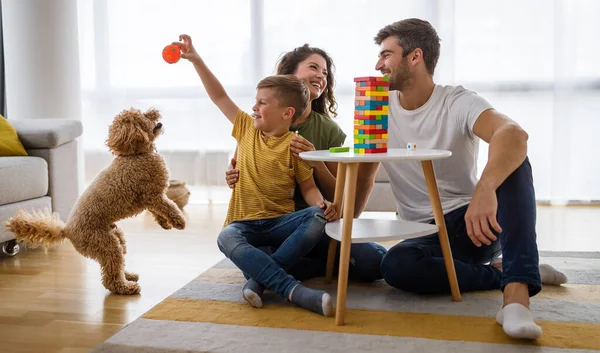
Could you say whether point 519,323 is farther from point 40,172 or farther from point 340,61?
point 340,61

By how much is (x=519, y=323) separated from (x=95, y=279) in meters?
1.46

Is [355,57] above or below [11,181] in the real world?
above

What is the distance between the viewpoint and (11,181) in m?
2.70

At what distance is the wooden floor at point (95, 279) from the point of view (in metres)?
1.80

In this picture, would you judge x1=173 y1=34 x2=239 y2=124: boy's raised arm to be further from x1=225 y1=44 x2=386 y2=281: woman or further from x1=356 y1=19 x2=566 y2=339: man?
x1=356 y1=19 x2=566 y2=339: man

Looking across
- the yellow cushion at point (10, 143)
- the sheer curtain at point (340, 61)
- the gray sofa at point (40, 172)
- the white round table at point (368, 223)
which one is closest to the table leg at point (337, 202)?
the white round table at point (368, 223)

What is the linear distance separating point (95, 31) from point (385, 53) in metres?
2.95

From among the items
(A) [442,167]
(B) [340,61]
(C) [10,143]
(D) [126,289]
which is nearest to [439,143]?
(A) [442,167]

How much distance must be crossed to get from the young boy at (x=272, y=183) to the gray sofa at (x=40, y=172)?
100 cm

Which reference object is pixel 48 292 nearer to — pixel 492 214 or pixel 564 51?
pixel 492 214

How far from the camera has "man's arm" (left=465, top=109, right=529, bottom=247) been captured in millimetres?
1703

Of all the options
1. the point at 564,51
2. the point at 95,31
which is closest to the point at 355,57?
the point at 564,51

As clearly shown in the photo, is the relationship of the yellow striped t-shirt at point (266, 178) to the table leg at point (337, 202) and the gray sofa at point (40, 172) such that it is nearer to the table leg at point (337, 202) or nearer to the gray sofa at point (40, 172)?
the table leg at point (337, 202)

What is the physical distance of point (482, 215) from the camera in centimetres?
171
